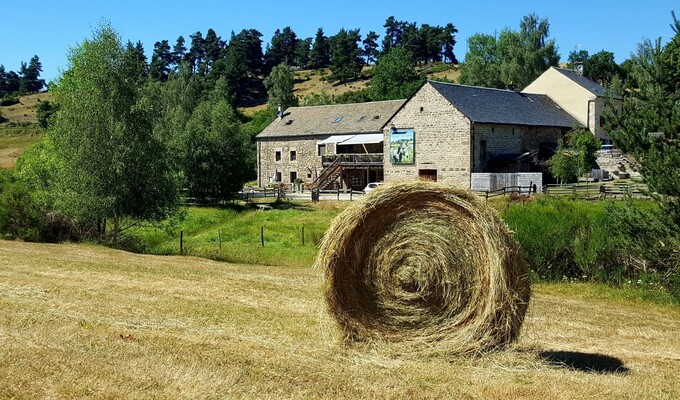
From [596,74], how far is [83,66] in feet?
254

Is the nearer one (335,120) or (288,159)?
(335,120)

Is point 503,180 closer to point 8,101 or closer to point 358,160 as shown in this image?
point 358,160

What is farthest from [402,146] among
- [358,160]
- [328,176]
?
[328,176]

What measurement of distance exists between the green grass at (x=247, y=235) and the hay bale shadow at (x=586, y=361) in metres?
13.1

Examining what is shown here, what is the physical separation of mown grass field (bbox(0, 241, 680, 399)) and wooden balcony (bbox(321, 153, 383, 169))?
38251mm

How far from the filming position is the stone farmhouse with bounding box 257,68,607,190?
144 feet

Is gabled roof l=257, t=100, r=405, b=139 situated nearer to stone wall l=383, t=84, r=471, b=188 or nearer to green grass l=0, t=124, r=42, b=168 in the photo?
stone wall l=383, t=84, r=471, b=188

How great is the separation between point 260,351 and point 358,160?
4499cm

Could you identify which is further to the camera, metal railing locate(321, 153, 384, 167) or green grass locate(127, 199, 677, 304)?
metal railing locate(321, 153, 384, 167)

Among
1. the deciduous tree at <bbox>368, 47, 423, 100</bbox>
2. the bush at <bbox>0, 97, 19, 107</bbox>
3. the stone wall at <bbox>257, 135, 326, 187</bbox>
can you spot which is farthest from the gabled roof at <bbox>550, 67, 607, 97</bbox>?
the bush at <bbox>0, 97, 19, 107</bbox>

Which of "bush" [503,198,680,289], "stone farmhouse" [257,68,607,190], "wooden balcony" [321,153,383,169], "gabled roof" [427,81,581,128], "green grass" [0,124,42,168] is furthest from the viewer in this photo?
"green grass" [0,124,42,168]

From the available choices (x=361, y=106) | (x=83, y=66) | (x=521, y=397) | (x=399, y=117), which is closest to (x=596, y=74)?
(x=361, y=106)

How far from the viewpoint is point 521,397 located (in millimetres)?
6934

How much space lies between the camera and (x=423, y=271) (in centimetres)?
860
